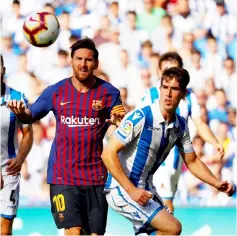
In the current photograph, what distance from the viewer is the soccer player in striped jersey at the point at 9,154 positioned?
741cm

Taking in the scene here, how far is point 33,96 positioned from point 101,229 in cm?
499

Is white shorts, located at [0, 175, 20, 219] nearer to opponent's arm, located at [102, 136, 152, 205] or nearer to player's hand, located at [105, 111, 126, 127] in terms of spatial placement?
player's hand, located at [105, 111, 126, 127]

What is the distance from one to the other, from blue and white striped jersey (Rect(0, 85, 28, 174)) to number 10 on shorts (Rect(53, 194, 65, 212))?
3.40 ft

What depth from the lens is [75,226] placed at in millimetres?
6438

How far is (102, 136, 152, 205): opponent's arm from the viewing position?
5.74 meters

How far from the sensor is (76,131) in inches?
260

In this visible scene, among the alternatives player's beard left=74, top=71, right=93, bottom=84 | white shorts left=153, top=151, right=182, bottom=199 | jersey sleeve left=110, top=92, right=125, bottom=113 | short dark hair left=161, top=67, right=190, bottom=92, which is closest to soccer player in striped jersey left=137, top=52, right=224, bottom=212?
white shorts left=153, top=151, right=182, bottom=199

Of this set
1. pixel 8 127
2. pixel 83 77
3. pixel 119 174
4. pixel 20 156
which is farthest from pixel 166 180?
pixel 119 174

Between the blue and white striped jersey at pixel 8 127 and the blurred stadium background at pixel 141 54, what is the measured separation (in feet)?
11.5

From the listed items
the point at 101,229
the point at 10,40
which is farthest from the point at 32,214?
the point at 101,229

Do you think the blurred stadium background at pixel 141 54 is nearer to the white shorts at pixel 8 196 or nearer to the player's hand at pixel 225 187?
the white shorts at pixel 8 196

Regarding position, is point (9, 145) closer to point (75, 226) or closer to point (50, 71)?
point (75, 226)

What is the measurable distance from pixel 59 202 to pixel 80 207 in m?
0.16

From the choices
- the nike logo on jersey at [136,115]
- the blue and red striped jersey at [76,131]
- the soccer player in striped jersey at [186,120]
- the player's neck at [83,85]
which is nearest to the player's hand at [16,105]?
the blue and red striped jersey at [76,131]
